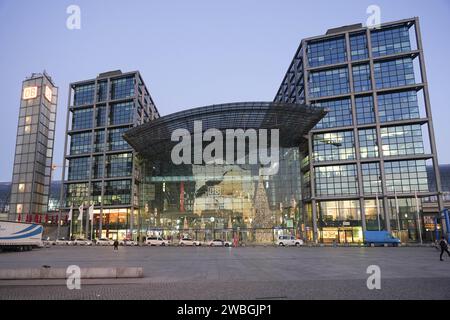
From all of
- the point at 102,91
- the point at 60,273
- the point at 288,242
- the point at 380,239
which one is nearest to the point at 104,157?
the point at 102,91

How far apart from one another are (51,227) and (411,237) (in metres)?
76.4

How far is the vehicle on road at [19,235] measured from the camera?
37.8m

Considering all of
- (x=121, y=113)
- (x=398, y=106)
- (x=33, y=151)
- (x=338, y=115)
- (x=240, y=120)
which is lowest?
(x=240, y=120)

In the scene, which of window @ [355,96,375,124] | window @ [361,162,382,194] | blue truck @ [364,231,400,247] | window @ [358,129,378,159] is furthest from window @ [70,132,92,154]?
blue truck @ [364,231,400,247]

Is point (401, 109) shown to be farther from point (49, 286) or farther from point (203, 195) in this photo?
point (49, 286)

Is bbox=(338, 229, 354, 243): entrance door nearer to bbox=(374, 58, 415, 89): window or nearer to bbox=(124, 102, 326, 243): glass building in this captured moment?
bbox=(124, 102, 326, 243): glass building

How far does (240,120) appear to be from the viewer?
197 ft

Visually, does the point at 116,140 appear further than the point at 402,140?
Yes

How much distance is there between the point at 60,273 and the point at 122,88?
70.9 m

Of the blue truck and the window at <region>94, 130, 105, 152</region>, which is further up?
the window at <region>94, 130, 105, 152</region>

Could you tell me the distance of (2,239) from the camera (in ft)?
123

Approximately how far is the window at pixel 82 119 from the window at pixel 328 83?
51614mm

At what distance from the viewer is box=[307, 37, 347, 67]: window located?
2530 inches

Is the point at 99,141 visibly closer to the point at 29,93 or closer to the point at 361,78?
the point at 29,93
